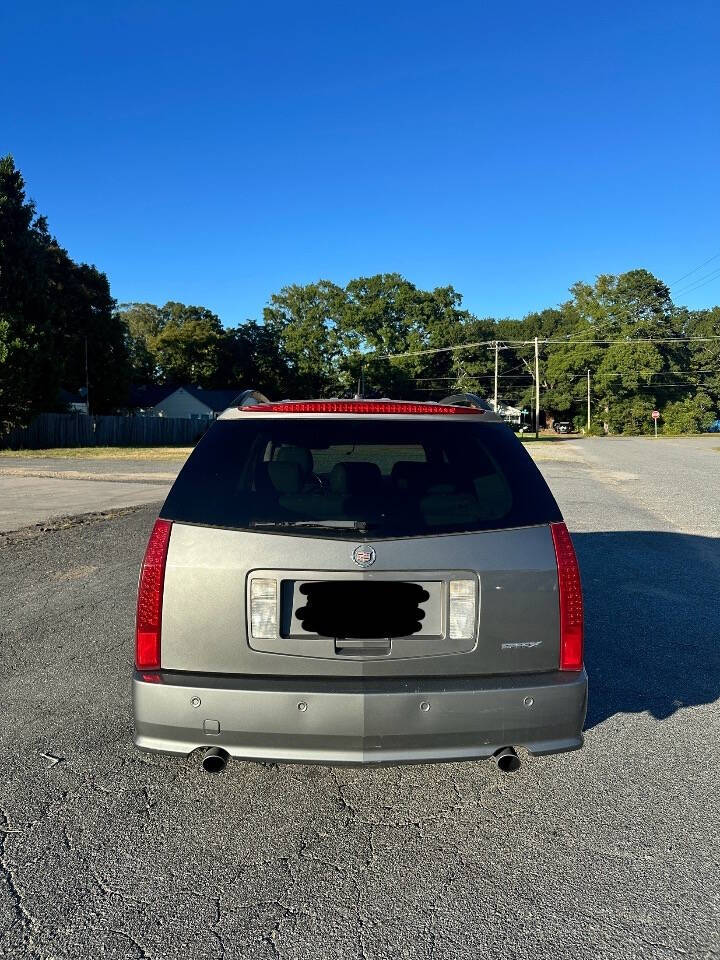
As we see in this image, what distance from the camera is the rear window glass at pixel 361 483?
2.79 m

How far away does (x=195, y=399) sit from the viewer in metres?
74.1

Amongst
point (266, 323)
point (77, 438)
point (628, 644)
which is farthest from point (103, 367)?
point (628, 644)

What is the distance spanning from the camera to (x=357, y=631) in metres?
2.76

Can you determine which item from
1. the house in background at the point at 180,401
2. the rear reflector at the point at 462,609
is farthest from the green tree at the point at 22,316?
the rear reflector at the point at 462,609

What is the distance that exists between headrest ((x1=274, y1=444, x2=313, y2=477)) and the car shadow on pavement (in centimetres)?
208

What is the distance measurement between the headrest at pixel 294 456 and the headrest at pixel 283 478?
0.05m

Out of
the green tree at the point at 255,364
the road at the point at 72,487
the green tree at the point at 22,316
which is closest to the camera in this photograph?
the road at the point at 72,487

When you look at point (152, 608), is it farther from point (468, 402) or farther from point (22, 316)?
point (22, 316)

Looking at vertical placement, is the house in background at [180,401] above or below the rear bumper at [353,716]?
above

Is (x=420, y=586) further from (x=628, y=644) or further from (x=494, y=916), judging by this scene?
(x=628, y=644)

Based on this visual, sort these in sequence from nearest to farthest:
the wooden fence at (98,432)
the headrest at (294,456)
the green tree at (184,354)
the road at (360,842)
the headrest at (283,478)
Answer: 1. the road at (360,842)
2. the headrest at (283,478)
3. the headrest at (294,456)
4. the wooden fence at (98,432)
5. the green tree at (184,354)

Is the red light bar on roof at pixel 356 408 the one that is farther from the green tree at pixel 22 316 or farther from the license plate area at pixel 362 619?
the green tree at pixel 22 316

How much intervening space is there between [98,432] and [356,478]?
46865 mm

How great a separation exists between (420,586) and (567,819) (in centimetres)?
124
